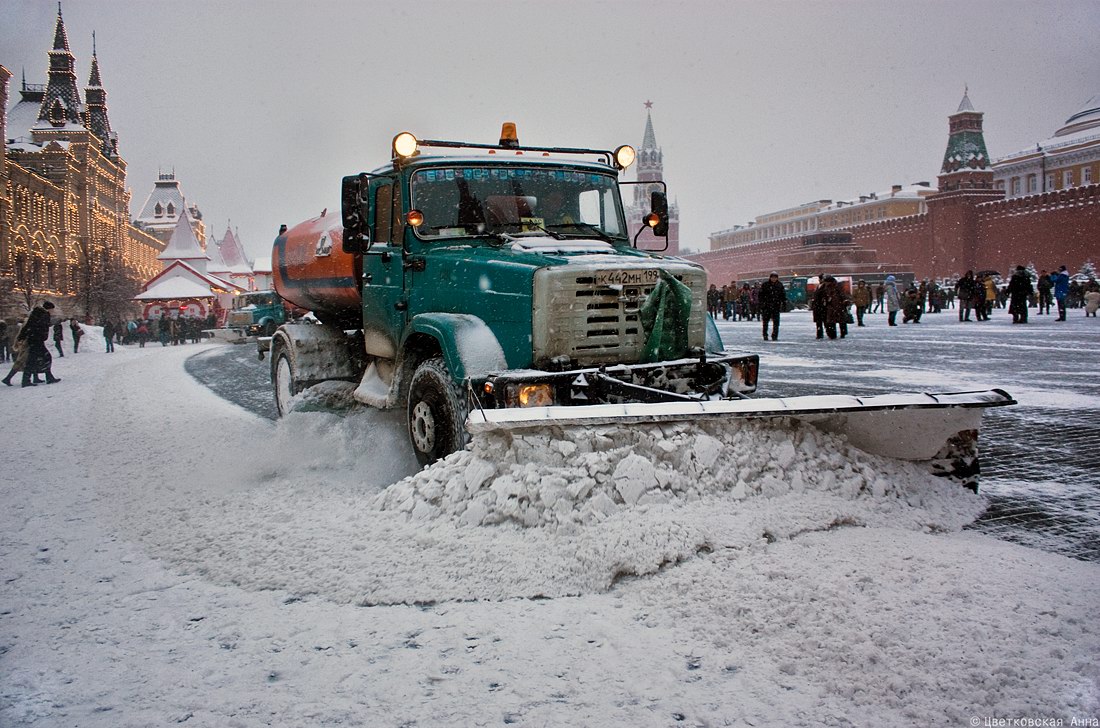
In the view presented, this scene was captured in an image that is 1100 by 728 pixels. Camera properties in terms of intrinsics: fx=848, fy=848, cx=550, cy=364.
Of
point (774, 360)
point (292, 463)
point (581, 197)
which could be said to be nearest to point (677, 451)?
point (581, 197)

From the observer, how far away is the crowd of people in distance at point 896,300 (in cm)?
2355

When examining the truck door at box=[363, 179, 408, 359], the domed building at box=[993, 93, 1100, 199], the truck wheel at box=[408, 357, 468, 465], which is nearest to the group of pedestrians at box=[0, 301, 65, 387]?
the truck door at box=[363, 179, 408, 359]

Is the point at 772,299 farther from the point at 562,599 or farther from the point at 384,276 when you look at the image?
the point at 562,599

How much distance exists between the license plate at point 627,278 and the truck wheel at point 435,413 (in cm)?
121

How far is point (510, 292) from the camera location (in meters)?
5.65

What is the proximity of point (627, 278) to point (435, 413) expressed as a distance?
5.44ft

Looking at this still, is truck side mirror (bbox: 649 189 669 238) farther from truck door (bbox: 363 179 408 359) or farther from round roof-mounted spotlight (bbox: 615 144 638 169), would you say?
truck door (bbox: 363 179 408 359)

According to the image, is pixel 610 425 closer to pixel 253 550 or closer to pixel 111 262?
pixel 253 550

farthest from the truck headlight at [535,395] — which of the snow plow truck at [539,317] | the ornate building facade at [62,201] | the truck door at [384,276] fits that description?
the ornate building facade at [62,201]

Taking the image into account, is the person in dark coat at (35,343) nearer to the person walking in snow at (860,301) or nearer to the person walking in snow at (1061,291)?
the person walking in snow at (860,301)

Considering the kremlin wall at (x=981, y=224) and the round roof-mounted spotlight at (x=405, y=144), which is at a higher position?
the kremlin wall at (x=981, y=224)

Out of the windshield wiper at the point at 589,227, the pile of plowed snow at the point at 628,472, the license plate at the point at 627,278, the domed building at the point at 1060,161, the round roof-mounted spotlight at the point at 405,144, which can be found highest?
the domed building at the point at 1060,161

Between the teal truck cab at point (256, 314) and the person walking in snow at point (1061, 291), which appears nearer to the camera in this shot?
the person walking in snow at point (1061, 291)

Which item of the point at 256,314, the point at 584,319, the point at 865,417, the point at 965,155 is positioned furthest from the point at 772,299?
the point at 965,155
